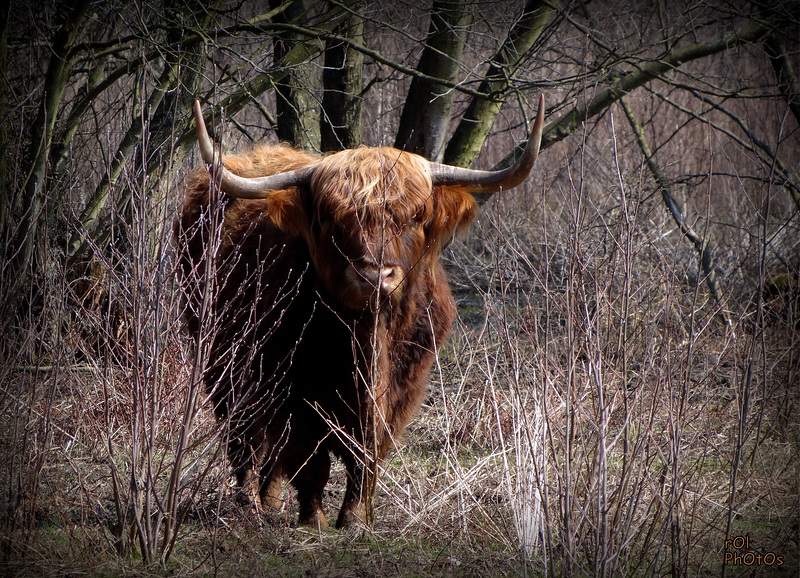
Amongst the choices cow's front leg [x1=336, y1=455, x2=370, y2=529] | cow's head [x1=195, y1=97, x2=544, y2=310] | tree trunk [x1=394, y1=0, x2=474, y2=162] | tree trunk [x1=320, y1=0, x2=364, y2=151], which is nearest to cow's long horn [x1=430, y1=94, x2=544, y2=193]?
cow's head [x1=195, y1=97, x2=544, y2=310]

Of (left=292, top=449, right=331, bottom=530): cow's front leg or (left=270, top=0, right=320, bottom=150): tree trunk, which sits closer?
(left=292, top=449, right=331, bottom=530): cow's front leg

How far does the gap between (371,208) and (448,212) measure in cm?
56

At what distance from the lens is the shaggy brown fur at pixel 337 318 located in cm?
378

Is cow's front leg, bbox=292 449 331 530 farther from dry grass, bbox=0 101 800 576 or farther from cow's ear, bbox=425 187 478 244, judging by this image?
cow's ear, bbox=425 187 478 244

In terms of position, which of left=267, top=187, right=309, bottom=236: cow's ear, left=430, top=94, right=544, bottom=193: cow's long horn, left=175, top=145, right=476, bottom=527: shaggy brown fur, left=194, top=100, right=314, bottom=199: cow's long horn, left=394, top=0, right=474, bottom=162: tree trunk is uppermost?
left=394, top=0, right=474, bottom=162: tree trunk

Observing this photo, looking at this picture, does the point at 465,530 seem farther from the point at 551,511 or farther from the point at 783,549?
the point at 783,549

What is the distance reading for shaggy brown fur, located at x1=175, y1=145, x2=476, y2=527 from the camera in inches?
149

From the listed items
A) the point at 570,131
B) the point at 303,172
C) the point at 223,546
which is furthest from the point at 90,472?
the point at 570,131

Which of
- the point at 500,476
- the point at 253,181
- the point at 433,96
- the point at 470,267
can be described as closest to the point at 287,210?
the point at 253,181

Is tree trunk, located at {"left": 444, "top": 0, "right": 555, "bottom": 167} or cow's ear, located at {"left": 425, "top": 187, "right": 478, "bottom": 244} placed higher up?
tree trunk, located at {"left": 444, "top": 0, "right": 555, "bottom": 167}

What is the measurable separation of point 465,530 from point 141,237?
6.00 feet

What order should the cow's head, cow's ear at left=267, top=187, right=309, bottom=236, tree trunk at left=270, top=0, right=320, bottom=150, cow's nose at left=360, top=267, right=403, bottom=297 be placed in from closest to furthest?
cow's nose at left=360, top=267, right=403, bottom=297 < the cow's head < cow's ear at left=267, top=187, right=309, bottom=236 < tree trunk at left=270, top=0, right=320, bottom=150

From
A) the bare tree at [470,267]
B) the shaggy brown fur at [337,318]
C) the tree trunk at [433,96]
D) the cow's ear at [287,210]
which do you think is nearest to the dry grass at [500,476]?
the bare tree at [470,267]

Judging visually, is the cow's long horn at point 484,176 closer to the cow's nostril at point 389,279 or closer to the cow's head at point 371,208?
the cow's head at point 371,208
